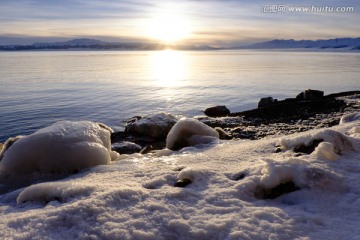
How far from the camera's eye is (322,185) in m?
4.38

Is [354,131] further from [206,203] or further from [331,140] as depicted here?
[206,203]

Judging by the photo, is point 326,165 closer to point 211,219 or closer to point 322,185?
point 322,185

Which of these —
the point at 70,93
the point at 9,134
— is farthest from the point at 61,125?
the point at 70,93

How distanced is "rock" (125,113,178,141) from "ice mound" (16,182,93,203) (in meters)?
8.44

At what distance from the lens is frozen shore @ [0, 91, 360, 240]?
11.4 feet

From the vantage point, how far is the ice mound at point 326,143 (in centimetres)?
526

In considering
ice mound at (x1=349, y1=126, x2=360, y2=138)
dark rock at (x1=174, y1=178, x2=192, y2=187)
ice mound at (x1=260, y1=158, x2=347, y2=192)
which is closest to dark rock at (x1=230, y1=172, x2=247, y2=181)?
ice mound at (x1=260, y1=158, x2=347, y2=192)

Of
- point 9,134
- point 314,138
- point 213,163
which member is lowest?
point 9,134

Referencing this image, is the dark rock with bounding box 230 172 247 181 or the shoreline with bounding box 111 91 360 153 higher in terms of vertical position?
the dark rock with bounding box 230 172 247 181

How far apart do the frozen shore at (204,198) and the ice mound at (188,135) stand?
2.01m

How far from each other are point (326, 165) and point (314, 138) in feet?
3.17

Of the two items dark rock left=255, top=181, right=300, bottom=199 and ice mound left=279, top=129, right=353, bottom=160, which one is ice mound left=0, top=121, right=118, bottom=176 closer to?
dark rock left=255, top=181, right=300, bottom=199

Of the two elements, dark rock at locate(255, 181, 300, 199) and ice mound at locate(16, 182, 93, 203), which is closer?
ice mound at locate(16, 182, 93, 203)

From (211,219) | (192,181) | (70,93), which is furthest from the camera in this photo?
(70,93)
